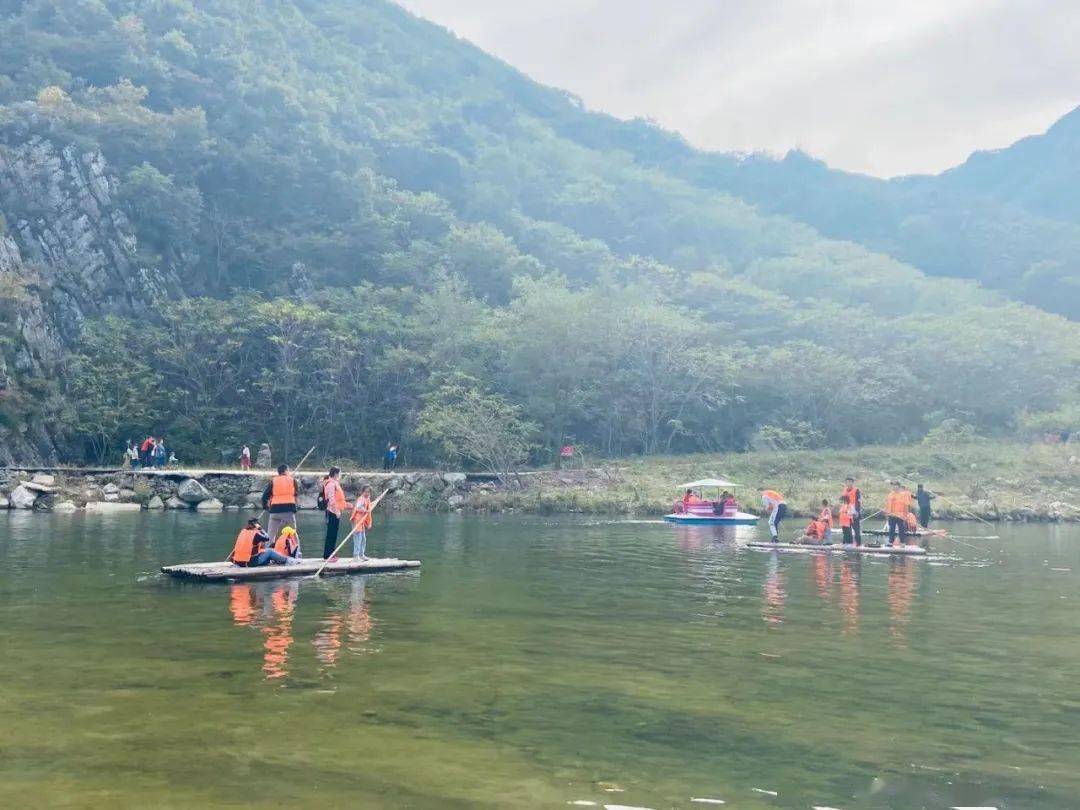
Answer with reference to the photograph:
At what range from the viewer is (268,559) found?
18.4m

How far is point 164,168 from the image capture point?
6769 cm

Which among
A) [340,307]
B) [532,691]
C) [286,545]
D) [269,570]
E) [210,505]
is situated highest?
[340,307]

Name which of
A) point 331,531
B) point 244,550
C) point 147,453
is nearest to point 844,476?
point 147,453

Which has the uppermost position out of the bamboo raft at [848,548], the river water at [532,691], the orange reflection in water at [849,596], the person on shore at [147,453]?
the person on shore at [147,453]

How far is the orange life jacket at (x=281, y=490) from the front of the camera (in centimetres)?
1898

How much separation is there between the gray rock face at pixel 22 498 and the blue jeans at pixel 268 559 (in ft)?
76.0

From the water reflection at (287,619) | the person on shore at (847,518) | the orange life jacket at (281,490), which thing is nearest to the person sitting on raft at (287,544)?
the orange life jacket at (281,490)

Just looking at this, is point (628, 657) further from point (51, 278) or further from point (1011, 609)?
point (51, 278)

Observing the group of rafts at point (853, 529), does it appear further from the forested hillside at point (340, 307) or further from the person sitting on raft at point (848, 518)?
the forested hillside at point (340, 307)

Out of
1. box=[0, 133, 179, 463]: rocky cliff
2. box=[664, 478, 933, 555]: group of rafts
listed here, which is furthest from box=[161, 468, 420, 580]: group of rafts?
box=[0, 133, 179, 463]: rocky cliff

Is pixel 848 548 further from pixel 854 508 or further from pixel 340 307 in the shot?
pixel 340 307

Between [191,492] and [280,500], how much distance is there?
23.4 m

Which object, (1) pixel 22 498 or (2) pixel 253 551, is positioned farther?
(1) pixel 22 498

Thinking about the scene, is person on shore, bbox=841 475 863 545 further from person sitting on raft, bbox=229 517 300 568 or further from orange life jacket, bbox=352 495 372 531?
person sitting on raft, bbox=229 517 300 568
